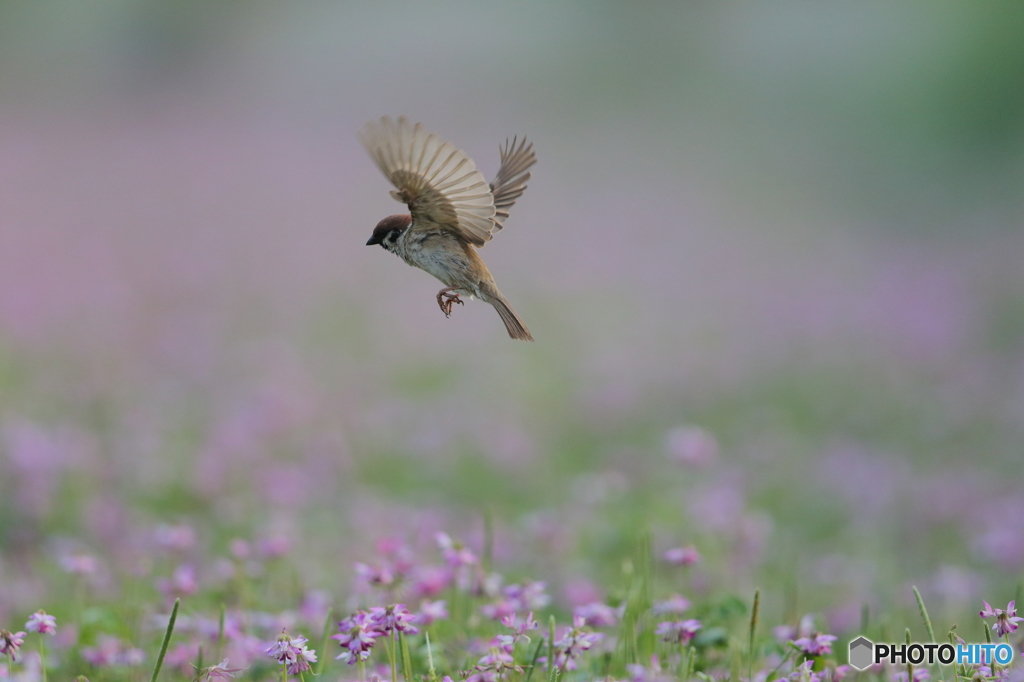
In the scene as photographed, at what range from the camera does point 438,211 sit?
2.07 metres

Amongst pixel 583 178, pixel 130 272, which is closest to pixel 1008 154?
pixel 583 178

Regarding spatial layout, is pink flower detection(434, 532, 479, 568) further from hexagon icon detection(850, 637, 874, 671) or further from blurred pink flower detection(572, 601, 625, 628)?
hexagon icon detection(850, 637, 874, 671)

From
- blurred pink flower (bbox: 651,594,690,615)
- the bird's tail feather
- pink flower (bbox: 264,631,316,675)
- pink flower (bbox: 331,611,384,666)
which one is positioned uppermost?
the bird's tail feather

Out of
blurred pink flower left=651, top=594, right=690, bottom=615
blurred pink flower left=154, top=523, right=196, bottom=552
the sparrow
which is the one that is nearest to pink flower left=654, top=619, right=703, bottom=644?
blurred pink flower left=651, top=594, right=690, bottom=615

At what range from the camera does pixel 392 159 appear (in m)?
2.03

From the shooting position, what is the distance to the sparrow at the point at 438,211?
199 centimetres

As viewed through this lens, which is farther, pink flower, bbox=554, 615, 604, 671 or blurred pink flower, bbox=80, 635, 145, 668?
blurred pink flower, bbox=80, 635, 145, 668

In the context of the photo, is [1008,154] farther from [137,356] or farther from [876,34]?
[137,356]

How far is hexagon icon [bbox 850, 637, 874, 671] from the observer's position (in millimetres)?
2328

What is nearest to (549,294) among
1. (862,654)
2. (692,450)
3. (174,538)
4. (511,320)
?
(692,450)

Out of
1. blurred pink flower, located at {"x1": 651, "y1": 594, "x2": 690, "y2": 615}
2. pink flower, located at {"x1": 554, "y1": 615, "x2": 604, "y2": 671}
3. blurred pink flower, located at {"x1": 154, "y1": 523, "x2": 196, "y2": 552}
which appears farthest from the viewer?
blurred pink flower, located at {"x1": 154, "y1": 523, "x2": 196, "y2": 552}

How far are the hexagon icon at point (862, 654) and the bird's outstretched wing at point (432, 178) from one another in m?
1.28

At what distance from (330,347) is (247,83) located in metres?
11.8

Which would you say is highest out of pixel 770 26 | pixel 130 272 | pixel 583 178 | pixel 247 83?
pixel 770 26
